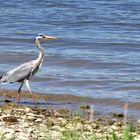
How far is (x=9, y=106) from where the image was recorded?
10.7 metres

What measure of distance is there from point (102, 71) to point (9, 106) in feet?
12.0

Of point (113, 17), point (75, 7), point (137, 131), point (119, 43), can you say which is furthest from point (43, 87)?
point (75, 7)

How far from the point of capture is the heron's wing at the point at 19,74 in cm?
1149

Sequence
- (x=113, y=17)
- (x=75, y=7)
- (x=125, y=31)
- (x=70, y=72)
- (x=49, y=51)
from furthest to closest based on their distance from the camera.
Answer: (x=75, y=7) → (x=113, y=17) → (x=125, y=31) → (x=49, y=51) → (x=70, y=72)

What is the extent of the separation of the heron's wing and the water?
0.82 m

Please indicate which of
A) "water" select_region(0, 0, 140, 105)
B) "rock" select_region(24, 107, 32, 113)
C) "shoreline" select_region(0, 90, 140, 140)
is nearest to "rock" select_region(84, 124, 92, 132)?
"shoreline" select_region(0, 90, 140, 140)

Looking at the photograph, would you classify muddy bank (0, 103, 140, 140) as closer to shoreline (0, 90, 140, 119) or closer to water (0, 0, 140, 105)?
shoreline (0, 90, 140, 119)

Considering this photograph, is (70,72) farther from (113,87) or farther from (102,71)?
(113,87)

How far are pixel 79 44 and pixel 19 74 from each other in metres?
6.24

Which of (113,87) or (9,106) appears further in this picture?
(113,87)

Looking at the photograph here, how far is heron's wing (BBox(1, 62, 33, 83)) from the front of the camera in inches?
452

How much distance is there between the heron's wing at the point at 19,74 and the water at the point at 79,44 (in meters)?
0.82

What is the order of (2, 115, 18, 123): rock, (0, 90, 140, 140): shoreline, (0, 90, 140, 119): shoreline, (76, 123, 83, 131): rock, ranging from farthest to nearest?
1. (0, 90, 140, 119): shoreline
2. (2, 115, 18, 123): rock
3. (76, 123, 83, 131): rock
4. (0, 90, 140, 140): shoreline

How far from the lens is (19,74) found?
11.5 m
